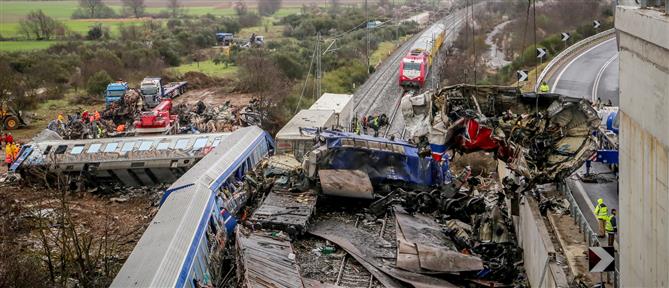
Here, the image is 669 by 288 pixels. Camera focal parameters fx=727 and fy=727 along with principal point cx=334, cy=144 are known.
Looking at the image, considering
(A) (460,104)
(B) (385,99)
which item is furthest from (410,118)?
(B) (385,99)

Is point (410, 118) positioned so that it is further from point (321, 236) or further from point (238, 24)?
point (238, 24)

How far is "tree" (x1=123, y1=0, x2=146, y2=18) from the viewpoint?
12716cm

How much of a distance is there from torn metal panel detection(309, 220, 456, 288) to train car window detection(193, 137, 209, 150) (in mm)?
9264

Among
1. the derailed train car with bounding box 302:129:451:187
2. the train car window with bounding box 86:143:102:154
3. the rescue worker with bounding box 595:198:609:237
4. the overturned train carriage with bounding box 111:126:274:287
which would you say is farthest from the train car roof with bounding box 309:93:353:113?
the rescue worker with bounding box 595:198:609:237

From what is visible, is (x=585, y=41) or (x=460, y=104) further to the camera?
(x=585, y=41)

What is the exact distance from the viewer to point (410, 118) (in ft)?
70.0

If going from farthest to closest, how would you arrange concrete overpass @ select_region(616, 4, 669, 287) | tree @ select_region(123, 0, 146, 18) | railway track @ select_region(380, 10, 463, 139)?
tree @ select_region(123, 0, 146, 18)
railway track @ select_region(380, 10, 463, 139)
concrete overpass @ select_region(616, 4, 669, 287)

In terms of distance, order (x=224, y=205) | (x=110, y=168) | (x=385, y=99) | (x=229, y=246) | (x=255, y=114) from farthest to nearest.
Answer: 1. (x=385, y=99)
2. (x=255, y=114)
3. (x=110, y=168)
4. (x=224, y=205)
5. (x=229, y=246)

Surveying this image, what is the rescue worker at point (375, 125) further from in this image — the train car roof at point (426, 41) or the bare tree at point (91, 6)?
the bare tree at point (91, 6)

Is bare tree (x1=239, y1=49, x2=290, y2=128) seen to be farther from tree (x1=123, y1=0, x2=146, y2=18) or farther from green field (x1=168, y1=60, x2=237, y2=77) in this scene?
tree (x1=123, y1=0, x2=146, y2=18)

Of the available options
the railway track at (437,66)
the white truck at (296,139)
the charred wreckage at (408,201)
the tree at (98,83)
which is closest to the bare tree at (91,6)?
the railway track at (437,66)

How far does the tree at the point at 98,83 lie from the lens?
49.8 metres

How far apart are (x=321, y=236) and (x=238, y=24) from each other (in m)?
85.9

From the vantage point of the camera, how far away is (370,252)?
17.5 m
